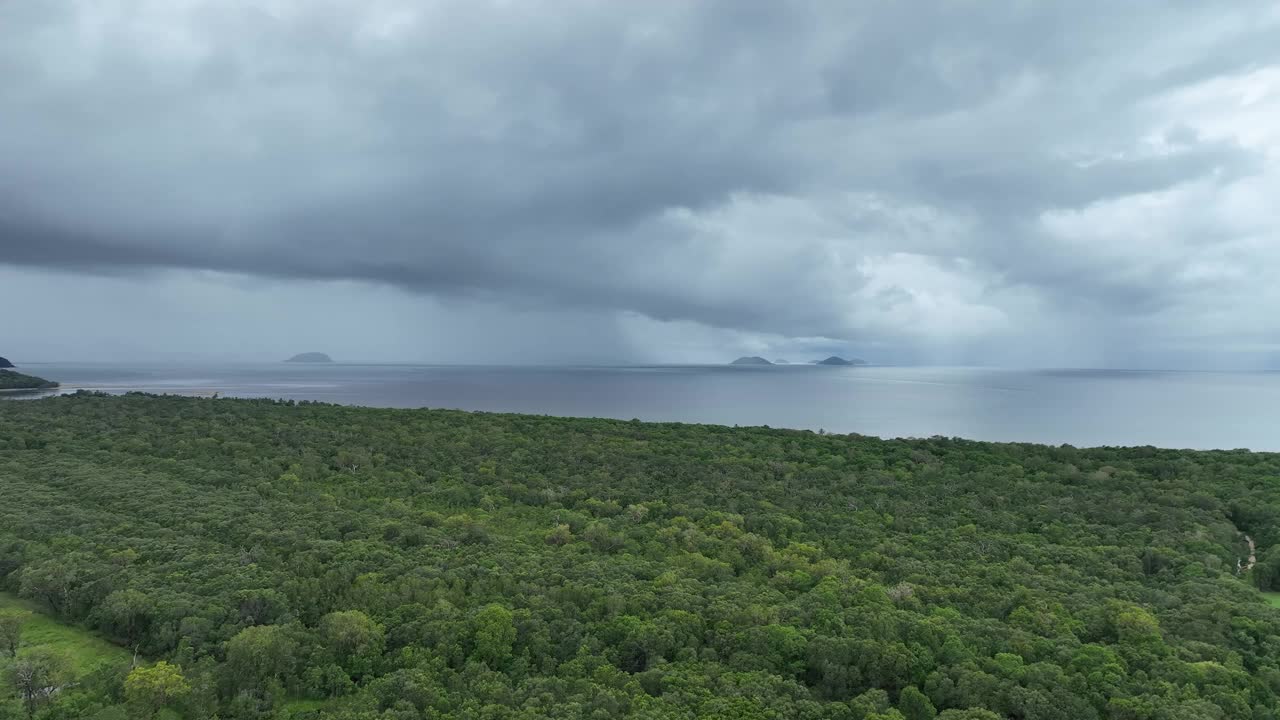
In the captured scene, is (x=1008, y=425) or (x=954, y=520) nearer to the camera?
(x=954, y=520)

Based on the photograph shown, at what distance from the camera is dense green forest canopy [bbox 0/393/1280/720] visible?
24891mm

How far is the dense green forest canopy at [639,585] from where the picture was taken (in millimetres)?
24891

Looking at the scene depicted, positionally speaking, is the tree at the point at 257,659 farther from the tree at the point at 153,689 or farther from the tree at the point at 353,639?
the tree at the point at 153,689

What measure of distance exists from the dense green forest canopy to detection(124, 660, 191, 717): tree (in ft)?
0.34

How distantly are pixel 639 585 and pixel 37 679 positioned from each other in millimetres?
25023

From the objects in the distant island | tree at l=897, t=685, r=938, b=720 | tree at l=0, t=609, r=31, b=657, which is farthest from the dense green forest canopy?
the distant island

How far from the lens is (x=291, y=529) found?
41.2m

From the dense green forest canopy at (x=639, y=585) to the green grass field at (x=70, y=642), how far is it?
0.57 meters

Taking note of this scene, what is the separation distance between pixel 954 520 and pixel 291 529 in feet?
152

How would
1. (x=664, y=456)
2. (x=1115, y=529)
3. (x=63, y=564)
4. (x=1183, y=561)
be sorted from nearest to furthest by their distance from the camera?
(x=63, y=564) < (x=1183, y=561) < (x=1115, y=529) < (x=664, y=456)

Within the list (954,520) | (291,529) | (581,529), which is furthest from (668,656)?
(954,520)

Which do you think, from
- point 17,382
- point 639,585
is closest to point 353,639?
point 639,585

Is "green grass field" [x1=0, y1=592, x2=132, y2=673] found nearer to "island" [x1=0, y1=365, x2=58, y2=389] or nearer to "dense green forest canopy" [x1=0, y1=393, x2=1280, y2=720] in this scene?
"dense green forest canopy" [x1=0, y1=393, x2=1280, y2=720]

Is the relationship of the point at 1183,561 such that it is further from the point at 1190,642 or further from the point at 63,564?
the point at 63,564
